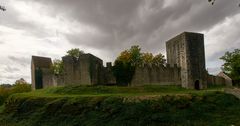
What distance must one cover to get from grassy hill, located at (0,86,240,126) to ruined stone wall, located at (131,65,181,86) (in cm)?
1206

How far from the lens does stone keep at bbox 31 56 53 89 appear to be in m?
46.1

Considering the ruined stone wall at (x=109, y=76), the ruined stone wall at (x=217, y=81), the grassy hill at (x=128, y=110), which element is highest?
the ruined stone wall at (x=109, y=76)

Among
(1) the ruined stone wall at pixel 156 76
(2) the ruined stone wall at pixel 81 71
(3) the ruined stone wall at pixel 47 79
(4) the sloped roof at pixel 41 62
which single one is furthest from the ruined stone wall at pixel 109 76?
(4) the sloped roof at pixel 41 62

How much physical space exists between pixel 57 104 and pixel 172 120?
9480 millimetres

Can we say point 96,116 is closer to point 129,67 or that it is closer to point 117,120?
point 117,120

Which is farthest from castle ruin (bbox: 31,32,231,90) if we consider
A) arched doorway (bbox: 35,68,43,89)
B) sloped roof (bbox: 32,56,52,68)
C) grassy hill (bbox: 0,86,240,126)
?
grassy hill (bbox: 0,86,240,126)

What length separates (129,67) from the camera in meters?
38.2

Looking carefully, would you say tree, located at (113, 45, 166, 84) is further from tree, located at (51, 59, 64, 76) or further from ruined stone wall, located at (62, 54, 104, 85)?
tree, located at (51, 59, 64, 76)

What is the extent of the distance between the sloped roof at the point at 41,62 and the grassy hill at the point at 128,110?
2495cm

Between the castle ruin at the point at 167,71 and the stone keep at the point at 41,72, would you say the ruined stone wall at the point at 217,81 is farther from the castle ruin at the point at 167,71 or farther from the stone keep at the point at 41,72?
the stone keep at the point at 41,72

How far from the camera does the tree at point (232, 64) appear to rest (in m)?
46.9

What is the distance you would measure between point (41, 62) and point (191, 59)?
85.2 ft

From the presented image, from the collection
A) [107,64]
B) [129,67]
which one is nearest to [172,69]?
[129,67]

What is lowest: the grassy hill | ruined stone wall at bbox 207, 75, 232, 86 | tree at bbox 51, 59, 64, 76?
the grassy hill
